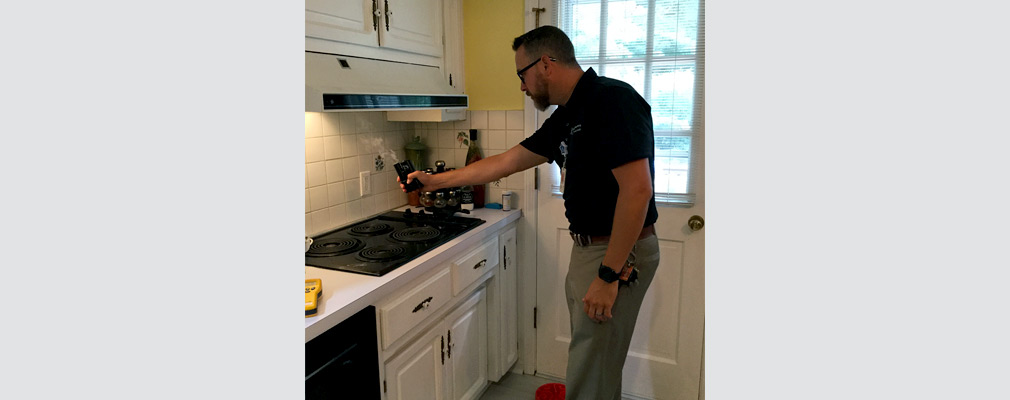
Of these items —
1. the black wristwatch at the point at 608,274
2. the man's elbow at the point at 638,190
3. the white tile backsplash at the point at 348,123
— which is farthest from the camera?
the white tile backsplash at the point at 348,123

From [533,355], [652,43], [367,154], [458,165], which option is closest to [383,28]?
[367,154]

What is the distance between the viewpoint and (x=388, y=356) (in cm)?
167

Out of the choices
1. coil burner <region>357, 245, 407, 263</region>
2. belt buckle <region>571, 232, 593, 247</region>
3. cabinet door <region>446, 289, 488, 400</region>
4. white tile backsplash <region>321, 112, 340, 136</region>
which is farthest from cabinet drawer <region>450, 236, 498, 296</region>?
white tile backsplash <region>321, 112, 340, 136</region>

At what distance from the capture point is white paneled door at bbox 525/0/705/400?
7.55 feet

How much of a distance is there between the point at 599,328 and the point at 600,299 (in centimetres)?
13

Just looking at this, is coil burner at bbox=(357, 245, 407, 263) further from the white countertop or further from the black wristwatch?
the black wristwatch

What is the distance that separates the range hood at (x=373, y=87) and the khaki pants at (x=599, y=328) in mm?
787

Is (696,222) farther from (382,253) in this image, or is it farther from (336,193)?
(336,193)

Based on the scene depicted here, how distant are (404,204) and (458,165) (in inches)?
12.4

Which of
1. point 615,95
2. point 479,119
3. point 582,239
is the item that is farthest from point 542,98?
point 479,119

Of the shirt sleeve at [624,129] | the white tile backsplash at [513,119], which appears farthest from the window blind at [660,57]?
the shirt sleeve at [624,129]

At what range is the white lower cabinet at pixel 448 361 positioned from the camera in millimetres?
1775

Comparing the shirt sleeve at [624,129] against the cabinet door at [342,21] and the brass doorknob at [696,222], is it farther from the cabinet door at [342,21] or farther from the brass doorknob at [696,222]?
the cabinet door at [342,21]

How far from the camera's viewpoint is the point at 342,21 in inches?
70.3
